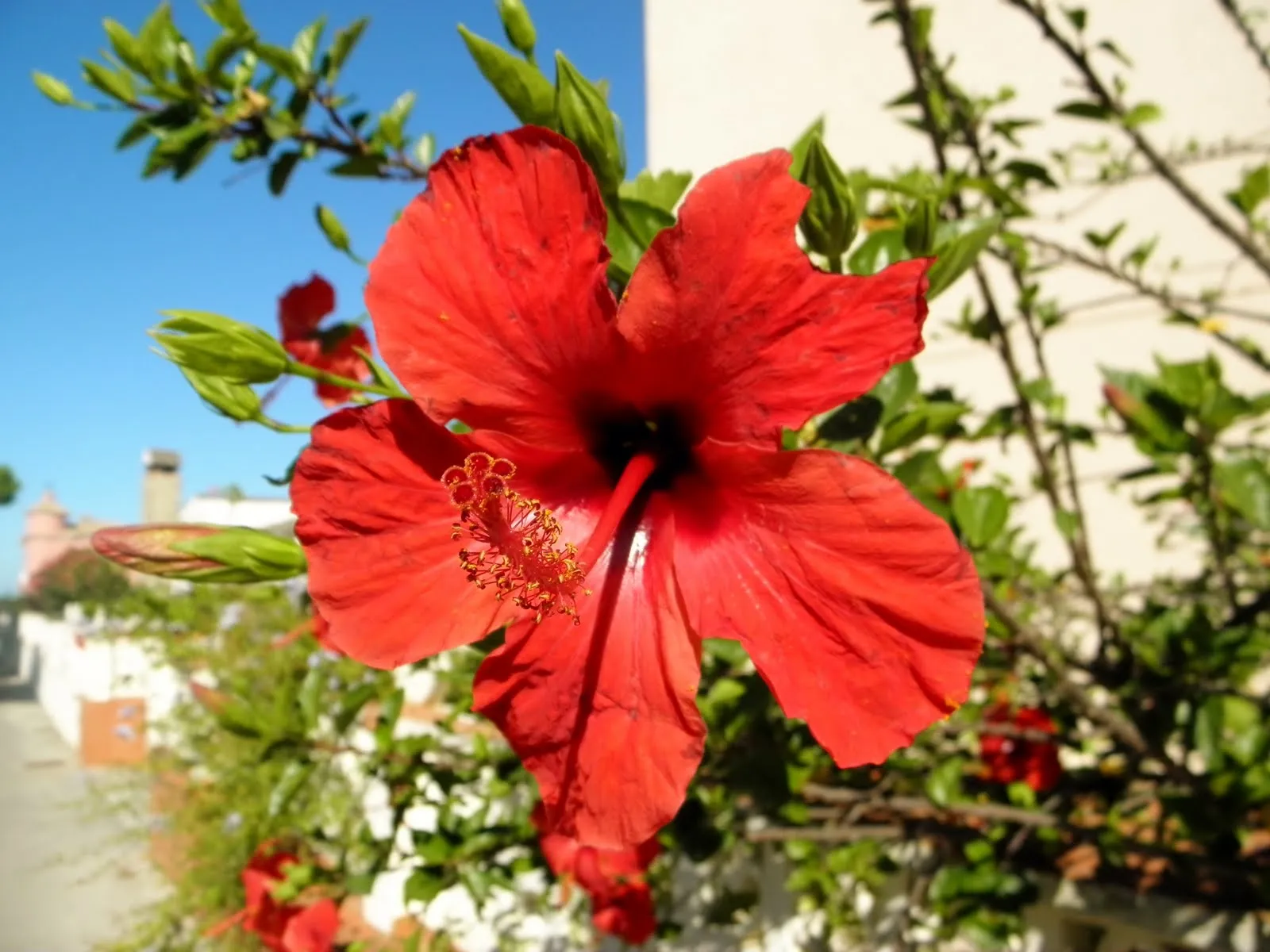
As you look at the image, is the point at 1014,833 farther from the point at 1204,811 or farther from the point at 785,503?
the point at 785,503

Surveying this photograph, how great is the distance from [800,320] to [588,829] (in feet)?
1.32

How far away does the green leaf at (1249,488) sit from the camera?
115cm

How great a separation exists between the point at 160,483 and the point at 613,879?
16264mm

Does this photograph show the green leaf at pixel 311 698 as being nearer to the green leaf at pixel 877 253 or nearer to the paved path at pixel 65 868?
the green leaf at pixel 877 253

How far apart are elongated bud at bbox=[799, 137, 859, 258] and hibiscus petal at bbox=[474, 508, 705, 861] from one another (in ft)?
1.00

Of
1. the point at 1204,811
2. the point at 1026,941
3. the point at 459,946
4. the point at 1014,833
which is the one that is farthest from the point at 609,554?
the point at 459,946

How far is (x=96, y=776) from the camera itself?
8.88 m

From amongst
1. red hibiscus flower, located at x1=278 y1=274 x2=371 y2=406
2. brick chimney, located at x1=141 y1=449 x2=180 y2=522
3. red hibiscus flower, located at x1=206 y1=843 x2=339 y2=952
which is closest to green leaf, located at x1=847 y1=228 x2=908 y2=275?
red hibiscus flower, located at x1=278 y1=274 x2=371 y2=406

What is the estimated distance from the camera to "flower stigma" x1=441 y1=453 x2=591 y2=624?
627 millimetres

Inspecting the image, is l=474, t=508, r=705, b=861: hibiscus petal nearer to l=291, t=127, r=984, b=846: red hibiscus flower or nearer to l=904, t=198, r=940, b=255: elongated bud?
l=291, t=127, r=984, b=846: red hibiscus flower

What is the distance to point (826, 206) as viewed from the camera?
2.31 ft

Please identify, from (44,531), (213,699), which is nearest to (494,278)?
(213,699)

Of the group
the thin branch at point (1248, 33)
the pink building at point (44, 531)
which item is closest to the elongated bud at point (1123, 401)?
the thin branch at point (1248, 33)

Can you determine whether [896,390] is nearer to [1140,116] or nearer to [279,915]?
[1140,116]
